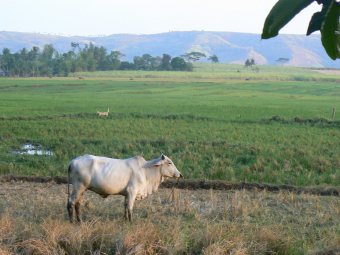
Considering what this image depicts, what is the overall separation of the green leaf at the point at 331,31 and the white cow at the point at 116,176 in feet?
21.1

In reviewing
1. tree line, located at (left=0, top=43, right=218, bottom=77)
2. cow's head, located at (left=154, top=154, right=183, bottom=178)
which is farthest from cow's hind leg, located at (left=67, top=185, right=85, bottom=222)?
tree line, located at (left=0, top=43, right=218, bottom=77)

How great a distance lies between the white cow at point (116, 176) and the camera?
301 inches

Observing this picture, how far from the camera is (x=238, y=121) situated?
1008 inches

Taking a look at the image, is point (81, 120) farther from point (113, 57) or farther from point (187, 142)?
point (113, 57)

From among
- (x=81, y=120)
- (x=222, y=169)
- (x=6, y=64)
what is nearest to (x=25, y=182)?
(x=222, y=169)

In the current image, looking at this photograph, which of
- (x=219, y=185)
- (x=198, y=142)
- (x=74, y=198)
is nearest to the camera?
→ (x=74, y=198)

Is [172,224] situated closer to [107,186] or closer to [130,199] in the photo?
[130,199]

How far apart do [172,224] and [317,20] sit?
6.00 m

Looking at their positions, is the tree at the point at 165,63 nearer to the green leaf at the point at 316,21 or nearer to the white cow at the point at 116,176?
the white cow at the point at 116,176

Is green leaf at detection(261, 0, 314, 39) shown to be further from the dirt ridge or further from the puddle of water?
the puddle of water

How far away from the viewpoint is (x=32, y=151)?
16.8 m

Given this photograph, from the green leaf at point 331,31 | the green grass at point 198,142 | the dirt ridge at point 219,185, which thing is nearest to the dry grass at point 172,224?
the dirt ridge at point 219,185

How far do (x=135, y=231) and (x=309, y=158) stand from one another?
33.2ft

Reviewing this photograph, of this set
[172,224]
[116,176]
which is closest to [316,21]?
[172,224]
